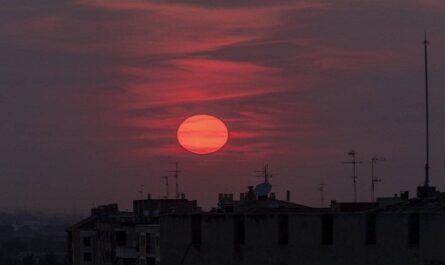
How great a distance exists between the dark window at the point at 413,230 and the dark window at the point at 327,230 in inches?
53.3

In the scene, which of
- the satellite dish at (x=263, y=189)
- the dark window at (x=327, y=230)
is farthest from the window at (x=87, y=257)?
the dark window at (x=327, y=230)

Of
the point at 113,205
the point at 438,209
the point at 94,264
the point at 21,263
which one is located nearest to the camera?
the point at 438,209

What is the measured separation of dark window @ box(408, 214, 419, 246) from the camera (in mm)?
24594

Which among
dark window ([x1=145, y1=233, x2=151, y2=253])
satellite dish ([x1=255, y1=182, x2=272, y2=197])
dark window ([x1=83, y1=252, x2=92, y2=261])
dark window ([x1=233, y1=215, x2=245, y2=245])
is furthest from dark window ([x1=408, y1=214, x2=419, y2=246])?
dark window ([x1=83, y1=252, x2=92, y2=261])

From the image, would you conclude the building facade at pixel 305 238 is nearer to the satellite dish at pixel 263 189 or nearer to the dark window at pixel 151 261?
the satellite dish at pixel 263 189

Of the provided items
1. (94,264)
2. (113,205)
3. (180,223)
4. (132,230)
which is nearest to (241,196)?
(132,230)

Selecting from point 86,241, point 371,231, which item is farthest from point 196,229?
point 86,241

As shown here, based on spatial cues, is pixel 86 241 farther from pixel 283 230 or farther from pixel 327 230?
pixel 327 230

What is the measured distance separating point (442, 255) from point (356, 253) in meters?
1.50

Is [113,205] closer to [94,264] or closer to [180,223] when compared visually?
[94,264]

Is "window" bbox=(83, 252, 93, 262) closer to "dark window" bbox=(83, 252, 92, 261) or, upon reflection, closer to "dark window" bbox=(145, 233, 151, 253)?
"dark window" bbox=(83, 252, 92, 261)

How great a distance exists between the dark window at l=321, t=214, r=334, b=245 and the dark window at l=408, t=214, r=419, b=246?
4.44 ft

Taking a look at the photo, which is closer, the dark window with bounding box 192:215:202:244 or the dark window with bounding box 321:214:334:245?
the dark window with bounding box 321:214:334:245

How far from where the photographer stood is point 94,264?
101 m
